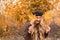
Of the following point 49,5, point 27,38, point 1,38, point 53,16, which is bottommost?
point 1,38

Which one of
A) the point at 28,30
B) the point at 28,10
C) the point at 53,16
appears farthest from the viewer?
the point at 53,16

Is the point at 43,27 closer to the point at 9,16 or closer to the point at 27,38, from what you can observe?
the point at 27,38

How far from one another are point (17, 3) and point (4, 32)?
1500 mm

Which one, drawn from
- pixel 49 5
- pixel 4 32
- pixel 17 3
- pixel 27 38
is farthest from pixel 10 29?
pixel 27 38

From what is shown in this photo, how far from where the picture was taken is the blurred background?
29.2 feet

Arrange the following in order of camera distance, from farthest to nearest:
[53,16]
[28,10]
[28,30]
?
[53,16] < [28,10] < [28,30]

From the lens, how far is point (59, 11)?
950 centimetres

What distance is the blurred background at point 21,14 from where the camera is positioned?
8898 mm

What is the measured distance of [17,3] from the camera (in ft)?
30.2

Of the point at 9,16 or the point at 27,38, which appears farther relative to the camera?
the point at 9,16

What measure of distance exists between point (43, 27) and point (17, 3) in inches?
228

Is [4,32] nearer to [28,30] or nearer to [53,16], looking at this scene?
[53,16]

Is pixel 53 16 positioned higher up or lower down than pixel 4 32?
higher up

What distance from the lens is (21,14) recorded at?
359 inches
